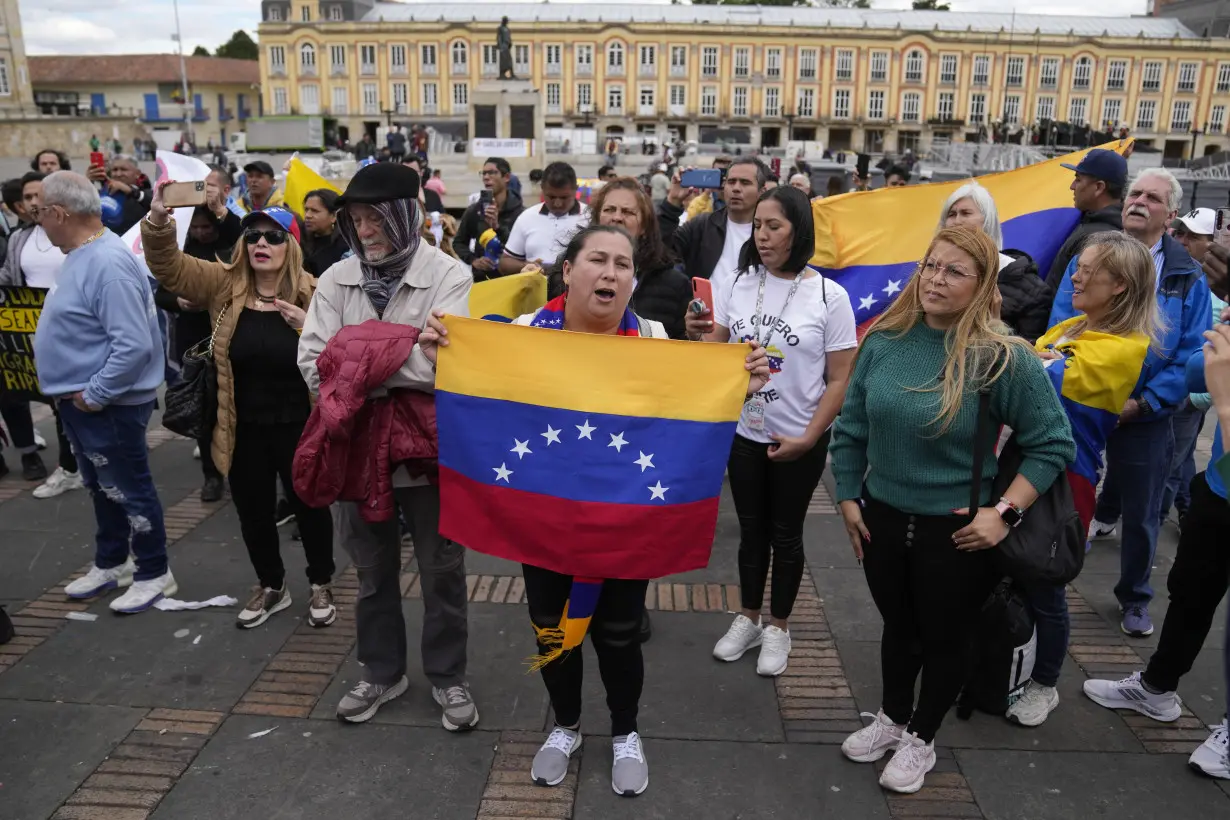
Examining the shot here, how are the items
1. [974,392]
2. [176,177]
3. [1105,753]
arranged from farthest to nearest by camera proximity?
[176,177], [1105,753], [974,392]

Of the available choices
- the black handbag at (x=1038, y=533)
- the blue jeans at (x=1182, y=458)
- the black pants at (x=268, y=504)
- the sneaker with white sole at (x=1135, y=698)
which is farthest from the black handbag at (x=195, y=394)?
the blue jeans at (x=1182, y=458)

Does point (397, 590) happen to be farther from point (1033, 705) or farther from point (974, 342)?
point (1033, 705)

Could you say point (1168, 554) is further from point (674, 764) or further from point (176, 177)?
point (176, 177)

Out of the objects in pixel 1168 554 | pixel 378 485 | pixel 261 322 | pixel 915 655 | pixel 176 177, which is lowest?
pixel 1168 554

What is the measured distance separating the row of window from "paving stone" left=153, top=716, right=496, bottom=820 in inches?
3146

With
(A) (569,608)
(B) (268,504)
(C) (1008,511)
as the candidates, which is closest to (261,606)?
(B) (268,504)

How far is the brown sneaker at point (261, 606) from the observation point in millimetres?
4473

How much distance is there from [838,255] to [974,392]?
103 inches

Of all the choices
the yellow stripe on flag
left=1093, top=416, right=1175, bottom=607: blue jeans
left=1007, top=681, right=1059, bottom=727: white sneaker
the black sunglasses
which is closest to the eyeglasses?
the black sunglasses

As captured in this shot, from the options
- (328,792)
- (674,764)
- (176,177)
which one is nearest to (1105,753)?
(674,764)

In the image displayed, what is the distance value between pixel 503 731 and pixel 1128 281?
302 cm

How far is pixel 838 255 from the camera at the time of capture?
17.6 ft

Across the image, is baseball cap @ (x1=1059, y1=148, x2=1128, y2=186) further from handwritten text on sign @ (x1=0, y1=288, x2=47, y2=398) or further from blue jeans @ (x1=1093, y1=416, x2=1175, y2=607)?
handwritten text on sign @ (x1=0, y1=288, x2=47, y2=398)

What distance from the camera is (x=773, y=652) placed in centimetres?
411
